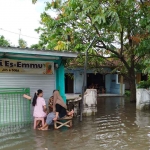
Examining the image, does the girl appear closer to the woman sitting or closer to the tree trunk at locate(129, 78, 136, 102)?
the woman sitting

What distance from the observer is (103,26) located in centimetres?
1113

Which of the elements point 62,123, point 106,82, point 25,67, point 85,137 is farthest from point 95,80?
point 85,137

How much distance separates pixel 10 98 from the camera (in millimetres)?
9438

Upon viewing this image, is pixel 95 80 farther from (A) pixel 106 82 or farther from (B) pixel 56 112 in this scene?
(B) pixel 56 112

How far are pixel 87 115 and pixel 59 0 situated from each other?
22.0ft

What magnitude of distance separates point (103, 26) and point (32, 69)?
359 centimetres

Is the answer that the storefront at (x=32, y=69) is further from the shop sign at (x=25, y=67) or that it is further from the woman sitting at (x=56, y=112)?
the woman sitting at (x=56, y=112)

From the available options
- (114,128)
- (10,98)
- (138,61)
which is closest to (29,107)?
(10,98)

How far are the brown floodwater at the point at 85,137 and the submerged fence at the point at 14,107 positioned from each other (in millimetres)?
401

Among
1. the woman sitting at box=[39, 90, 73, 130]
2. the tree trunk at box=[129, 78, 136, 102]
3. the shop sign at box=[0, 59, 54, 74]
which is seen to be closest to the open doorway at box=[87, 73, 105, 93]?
the tree trunk at box=[129, 78, 136, 102]

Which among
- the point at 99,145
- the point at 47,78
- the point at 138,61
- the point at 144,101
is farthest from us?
the point at 138,61

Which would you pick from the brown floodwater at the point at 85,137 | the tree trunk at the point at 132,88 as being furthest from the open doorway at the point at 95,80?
the brown floodwater at the point at 85,137

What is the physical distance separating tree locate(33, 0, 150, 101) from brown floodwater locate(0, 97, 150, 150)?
12.8 feet

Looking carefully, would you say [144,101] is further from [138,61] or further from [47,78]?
[47,78]
